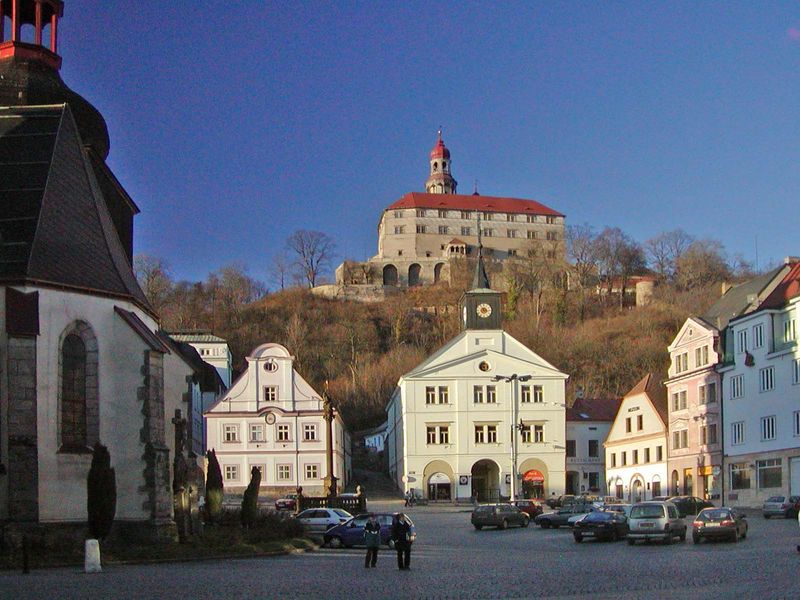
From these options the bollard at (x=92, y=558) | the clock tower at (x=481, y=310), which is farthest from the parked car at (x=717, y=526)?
the clock tower at (x=481, y=310)

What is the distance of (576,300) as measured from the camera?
141 m

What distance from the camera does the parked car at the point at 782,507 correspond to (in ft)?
166

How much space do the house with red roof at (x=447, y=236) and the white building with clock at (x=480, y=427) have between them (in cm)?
7750

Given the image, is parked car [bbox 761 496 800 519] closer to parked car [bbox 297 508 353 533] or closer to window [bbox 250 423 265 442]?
parked car [bbox 297 508 353 533]

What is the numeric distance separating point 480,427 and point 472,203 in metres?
99.6

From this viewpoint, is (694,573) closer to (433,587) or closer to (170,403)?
(433,587)

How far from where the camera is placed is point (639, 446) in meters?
77.6

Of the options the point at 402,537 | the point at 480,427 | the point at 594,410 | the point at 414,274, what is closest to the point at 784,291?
the point at 480,427

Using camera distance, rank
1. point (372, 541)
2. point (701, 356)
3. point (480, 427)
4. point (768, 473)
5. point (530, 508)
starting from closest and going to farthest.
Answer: point (372, 541), point (530, 508), point (768, 473), point (701, 356), point (480, 427)

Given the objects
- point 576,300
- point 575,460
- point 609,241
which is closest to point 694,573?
point 575,460

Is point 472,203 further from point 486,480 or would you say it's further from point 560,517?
point 560,517

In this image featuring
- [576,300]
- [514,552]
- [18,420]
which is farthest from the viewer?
[576,300]

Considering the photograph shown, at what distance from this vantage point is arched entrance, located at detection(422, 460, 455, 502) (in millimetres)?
82750

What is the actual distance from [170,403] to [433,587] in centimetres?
1979
